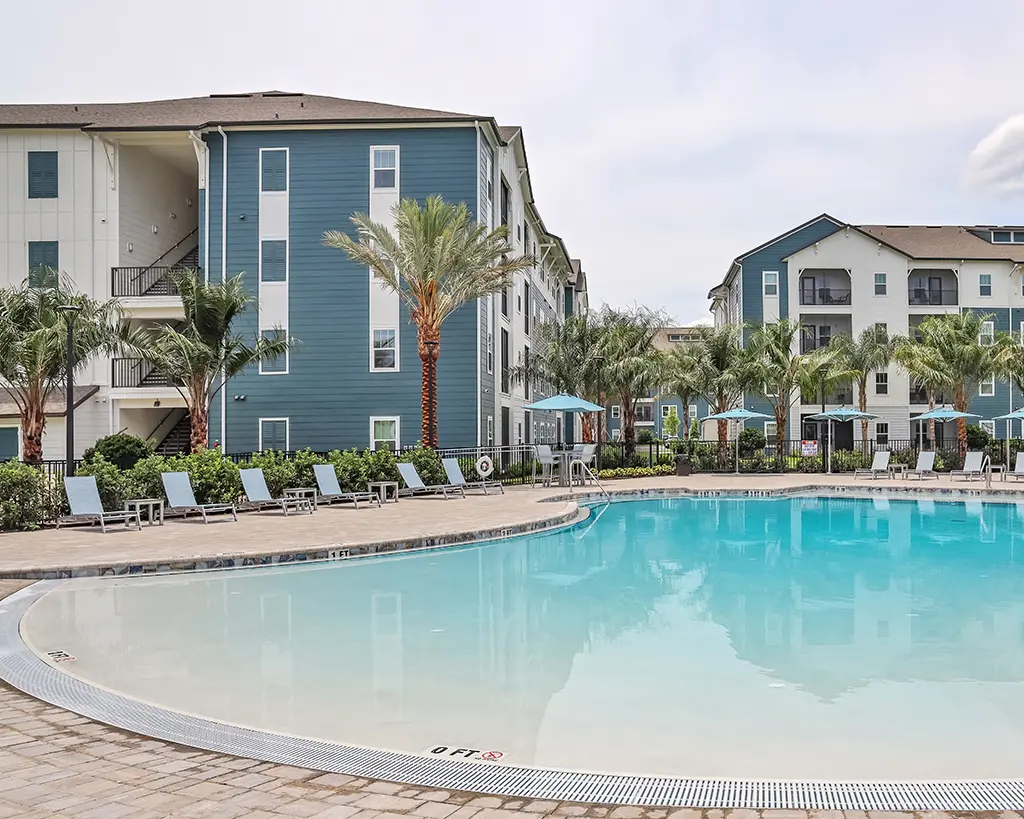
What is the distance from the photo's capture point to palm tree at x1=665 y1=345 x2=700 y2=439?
99.1 feet

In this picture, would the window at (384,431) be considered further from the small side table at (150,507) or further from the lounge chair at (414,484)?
the small side table at (150,507)

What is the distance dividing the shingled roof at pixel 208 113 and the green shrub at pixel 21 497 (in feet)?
47.9

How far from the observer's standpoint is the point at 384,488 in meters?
20.1

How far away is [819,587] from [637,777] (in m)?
7.20

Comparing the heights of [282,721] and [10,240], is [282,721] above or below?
below

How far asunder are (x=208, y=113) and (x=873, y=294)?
32306 mm

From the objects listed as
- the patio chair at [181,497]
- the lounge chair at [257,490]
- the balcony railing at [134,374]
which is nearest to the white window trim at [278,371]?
the balcony railing at [134,374]

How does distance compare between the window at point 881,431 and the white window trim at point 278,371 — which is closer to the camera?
the white window trim at point 278,371

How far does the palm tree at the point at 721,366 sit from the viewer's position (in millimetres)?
30078

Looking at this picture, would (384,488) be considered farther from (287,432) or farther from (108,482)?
(287,432)

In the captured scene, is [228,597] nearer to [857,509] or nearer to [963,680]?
[963,680]

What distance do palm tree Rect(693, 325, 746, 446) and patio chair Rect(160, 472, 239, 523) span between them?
19065mm

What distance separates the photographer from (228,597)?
9562 millimetres

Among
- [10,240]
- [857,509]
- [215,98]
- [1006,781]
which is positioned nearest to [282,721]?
[1006,781]
